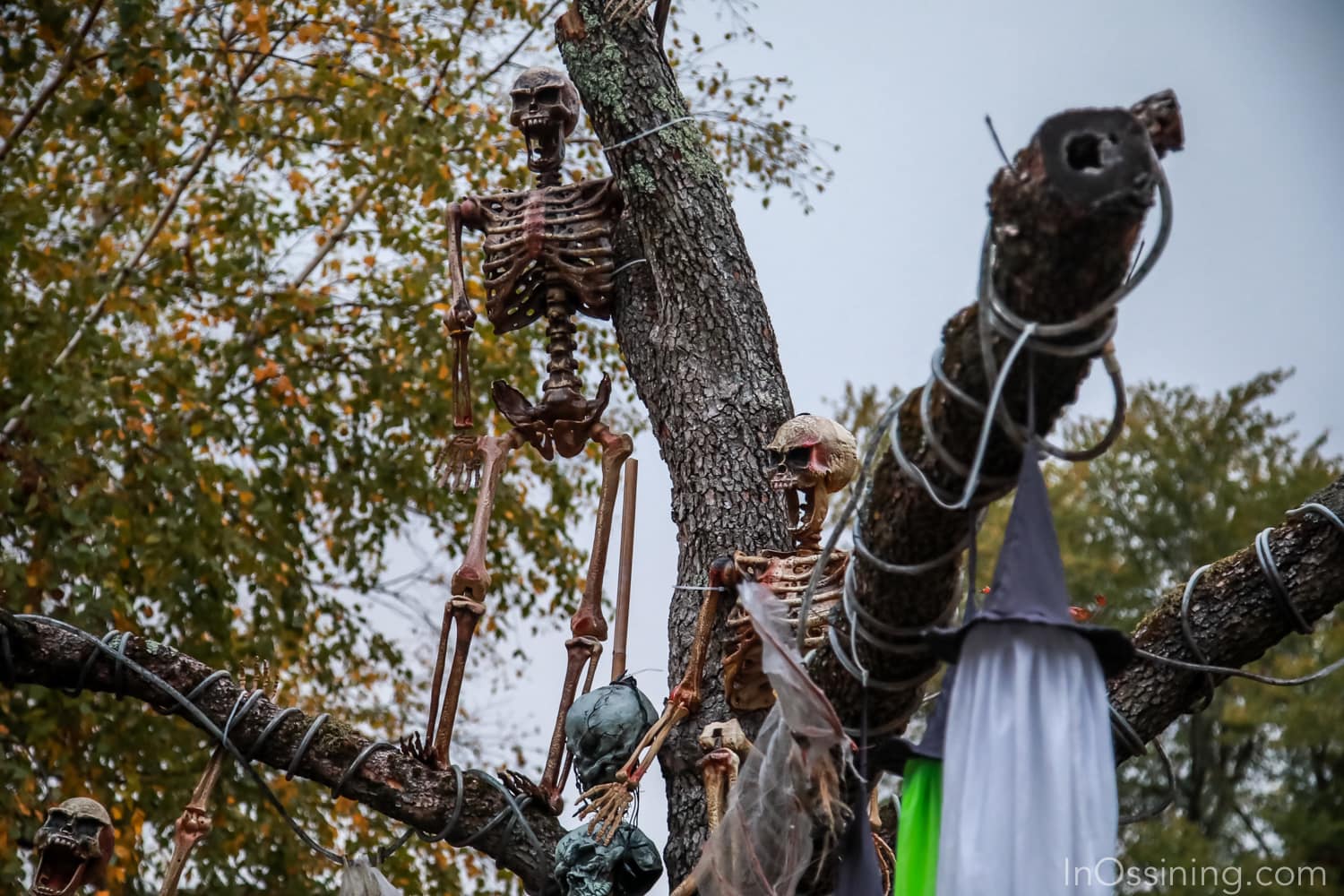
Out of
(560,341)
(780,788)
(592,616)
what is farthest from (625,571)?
(780,788)

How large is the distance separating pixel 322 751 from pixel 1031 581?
284cm

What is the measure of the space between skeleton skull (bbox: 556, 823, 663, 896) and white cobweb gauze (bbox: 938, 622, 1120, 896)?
6.08 ft

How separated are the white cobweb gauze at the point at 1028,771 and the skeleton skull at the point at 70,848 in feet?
11.8

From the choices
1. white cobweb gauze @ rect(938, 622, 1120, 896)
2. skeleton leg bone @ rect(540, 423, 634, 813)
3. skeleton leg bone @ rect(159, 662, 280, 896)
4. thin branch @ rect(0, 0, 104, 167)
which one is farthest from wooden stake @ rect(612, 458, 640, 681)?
thin branch @ rect(0, 0, 104, 167)

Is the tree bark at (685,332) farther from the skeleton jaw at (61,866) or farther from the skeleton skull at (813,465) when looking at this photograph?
the skeleton jaw at (61,866)

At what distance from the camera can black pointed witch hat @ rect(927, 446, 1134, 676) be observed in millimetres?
3250

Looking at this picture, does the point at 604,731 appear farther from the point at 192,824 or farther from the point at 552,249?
the point at 552,249

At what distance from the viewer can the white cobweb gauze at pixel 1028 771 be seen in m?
3.14

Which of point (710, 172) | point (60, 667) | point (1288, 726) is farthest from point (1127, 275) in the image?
point (1288, 726)

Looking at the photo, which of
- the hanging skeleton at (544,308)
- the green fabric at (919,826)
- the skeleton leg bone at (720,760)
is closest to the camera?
the green fabric at (919,826)

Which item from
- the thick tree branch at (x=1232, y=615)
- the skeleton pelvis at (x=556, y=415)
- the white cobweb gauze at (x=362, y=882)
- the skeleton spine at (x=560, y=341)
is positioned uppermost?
the skeleton spine at (x=560, y=341)

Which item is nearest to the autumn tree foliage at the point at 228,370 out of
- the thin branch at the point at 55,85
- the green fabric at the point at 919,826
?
the thin branch at the point at 55,85

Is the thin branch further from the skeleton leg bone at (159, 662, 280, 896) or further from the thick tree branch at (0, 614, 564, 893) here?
the skeleton leg bone at (159, 662, 280, 896)

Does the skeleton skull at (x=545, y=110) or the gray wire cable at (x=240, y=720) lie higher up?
the skeleton skull at (x=545, y=110)
